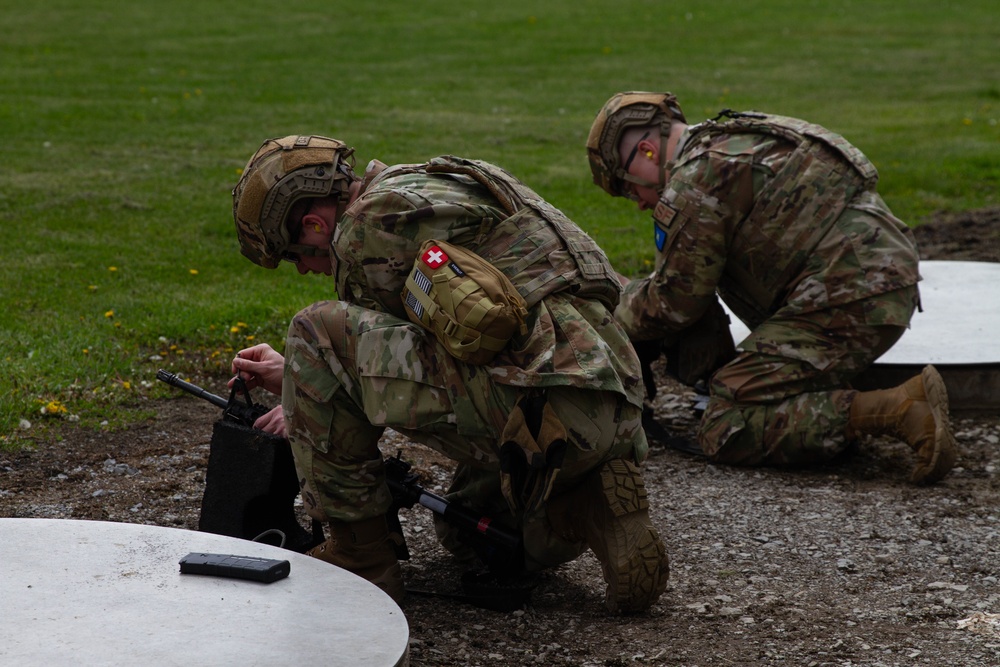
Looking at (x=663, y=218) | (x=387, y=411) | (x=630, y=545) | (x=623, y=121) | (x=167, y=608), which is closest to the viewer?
(x=167, y=608)

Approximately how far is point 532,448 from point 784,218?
76.4 inches

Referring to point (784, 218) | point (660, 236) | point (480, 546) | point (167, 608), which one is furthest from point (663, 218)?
point (167, 608)

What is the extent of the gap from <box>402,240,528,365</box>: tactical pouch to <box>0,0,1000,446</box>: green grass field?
94.8 inches

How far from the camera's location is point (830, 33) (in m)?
21.3

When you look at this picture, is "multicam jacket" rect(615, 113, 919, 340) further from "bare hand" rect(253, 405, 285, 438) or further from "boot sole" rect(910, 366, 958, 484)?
"bare hand" rect(253, 405, 285, 438)

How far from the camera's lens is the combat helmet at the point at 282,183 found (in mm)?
3557

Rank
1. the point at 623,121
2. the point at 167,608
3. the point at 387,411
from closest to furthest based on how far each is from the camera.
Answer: the point at 167,608 → the point at 387,411 → the point at 623,121

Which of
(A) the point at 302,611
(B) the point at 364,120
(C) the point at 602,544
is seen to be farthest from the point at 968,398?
(B) the point at 364,120

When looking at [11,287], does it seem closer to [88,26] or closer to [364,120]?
[364,120]

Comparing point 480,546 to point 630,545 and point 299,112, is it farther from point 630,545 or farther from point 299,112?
point 299,112

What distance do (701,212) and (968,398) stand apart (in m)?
1.58

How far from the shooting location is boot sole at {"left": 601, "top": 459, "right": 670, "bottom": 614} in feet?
11.2

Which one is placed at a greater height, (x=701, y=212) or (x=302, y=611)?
(x=701, y=212)

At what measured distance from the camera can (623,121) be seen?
4.96 meters
